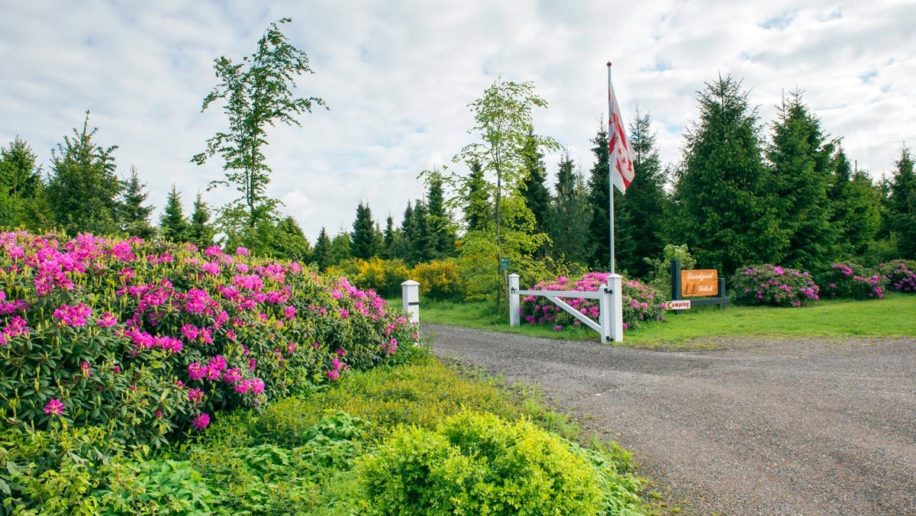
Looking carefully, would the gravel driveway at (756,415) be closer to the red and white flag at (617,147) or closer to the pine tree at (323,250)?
the red and white flag at (617,147)

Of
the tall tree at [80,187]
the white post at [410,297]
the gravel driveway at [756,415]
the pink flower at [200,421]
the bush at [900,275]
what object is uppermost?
the tall tree at [80,187]

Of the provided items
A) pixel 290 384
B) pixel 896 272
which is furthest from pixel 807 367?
pixel 896 272

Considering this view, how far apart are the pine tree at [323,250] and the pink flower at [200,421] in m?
37.3

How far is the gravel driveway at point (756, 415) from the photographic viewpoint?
11.7 ft

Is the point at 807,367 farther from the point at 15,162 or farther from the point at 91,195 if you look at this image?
the point at 15,162

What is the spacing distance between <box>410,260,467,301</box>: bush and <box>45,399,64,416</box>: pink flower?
18536 mm

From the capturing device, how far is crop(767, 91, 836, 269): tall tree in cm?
2094

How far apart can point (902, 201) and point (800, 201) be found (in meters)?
11.3

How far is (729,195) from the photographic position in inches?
810

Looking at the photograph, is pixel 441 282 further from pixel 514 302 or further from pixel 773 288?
pixel 773 288

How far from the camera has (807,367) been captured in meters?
7.20

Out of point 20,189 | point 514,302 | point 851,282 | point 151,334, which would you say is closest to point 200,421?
point 151,334

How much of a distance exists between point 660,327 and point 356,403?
8.99 metres

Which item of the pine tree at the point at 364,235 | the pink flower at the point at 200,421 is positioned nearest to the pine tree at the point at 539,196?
the pine tree at the point at 364,235
